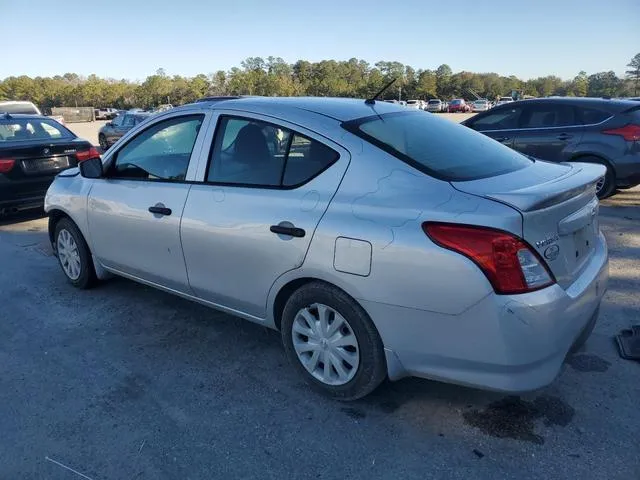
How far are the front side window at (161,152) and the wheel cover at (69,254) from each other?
0.99 metres

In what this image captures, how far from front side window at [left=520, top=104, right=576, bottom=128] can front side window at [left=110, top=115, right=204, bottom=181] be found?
21.0 ft

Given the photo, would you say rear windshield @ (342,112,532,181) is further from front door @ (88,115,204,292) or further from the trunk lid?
front door @ (88,115,204,292)

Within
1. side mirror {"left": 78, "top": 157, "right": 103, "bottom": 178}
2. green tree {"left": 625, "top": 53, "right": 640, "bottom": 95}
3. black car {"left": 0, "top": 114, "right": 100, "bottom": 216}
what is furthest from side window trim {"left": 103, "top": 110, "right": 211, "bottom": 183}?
green tree {"left": 625, "top": 53, "right": 640, "bottom": 95}

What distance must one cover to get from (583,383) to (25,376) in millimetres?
3458

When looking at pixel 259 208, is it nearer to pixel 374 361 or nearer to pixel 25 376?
pixel 374 361

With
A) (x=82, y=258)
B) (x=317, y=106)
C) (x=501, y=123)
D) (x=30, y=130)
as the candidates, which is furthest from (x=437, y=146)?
(x=30, y=130)

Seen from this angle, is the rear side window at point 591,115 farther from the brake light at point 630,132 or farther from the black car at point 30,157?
the black car at point 30,157

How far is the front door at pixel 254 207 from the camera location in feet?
9.31

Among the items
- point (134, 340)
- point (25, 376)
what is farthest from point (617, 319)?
point (25, 376)

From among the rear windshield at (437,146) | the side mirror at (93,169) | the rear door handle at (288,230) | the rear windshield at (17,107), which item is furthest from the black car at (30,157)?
the rear windshield at (17,107)

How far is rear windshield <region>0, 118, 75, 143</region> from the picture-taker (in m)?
7.52

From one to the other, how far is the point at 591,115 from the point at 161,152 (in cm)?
670

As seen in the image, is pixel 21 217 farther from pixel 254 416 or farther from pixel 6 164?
pixel 254 416

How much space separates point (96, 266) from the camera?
453 cm
